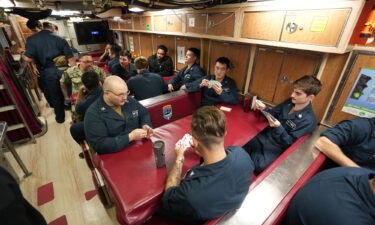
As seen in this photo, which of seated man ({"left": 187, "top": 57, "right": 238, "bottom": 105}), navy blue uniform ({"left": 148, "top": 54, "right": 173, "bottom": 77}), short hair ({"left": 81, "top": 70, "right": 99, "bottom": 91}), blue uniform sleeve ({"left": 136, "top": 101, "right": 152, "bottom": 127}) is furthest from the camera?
navy blue uniform ({"left": 148, "top": 54, "right": 173, "bottom": 77})

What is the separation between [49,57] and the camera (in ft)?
10.00

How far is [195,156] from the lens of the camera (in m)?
1.38

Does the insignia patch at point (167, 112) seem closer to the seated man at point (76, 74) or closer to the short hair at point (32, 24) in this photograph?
the seated man at point (76, 74)

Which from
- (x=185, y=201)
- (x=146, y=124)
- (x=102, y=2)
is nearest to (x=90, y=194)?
(x=146, y=124)

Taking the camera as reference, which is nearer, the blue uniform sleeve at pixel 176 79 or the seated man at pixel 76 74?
the seated man at pixel 76 74

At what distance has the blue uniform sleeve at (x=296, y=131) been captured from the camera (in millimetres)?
1675

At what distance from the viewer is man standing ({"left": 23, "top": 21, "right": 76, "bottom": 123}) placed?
2912mm

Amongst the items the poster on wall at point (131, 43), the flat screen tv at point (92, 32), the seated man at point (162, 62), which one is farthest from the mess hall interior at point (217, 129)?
the flat screen tv at point (92, 32)

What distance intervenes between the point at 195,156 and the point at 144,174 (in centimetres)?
42

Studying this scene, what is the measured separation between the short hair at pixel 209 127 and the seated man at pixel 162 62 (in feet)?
9.38

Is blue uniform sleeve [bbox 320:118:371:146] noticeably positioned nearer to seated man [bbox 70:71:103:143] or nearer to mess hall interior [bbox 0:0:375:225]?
mess hall interior [bbox 0:0:375:225]

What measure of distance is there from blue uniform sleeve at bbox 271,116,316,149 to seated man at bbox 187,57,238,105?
0.80m

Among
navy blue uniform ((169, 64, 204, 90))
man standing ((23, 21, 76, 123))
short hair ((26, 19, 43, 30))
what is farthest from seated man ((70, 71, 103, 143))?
short hair ((26, 19, 43, 30))

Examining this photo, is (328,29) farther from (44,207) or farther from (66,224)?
(44,207)
